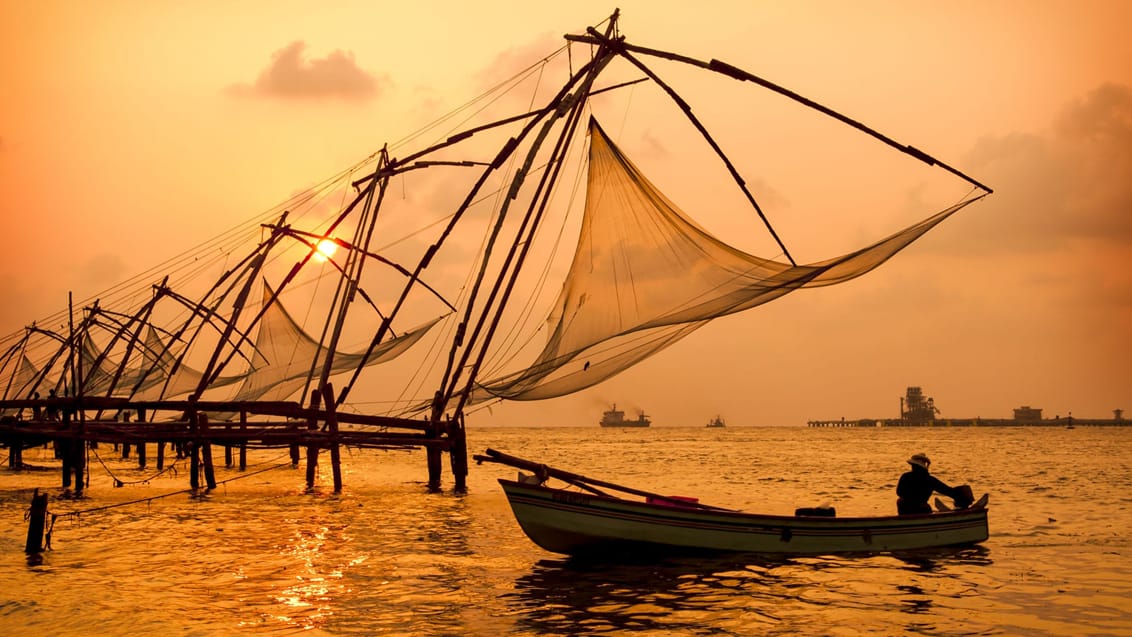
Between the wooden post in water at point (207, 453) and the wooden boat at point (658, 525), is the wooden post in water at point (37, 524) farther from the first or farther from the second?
the wooden post in water at point (207, 453)

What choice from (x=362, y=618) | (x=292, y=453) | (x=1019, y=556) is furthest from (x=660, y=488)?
(x=362, y=618)

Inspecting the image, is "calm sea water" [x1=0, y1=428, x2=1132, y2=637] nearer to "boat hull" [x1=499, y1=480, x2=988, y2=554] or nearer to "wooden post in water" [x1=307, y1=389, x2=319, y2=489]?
"boat hull" [x1=499, y1=480, x2=988, y2=554]

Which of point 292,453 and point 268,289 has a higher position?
point 268,289

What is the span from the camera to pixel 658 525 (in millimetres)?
17156

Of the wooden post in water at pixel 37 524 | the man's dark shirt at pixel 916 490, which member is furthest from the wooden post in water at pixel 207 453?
the man's dark shirt at pixel 916 490

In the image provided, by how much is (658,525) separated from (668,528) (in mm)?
178

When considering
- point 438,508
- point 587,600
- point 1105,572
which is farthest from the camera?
point 438,508

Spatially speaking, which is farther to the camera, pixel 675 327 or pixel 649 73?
pixel 649 73

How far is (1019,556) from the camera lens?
20469mm

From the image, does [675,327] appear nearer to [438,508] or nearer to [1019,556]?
[1019,556]

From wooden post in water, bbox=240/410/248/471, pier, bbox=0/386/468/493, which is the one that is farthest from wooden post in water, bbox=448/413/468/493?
wooden post in water, bbox=240/410/248/471

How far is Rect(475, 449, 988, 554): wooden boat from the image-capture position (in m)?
17.0

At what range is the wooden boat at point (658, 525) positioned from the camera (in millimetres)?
16953

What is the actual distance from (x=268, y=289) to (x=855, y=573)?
90.0 ft
